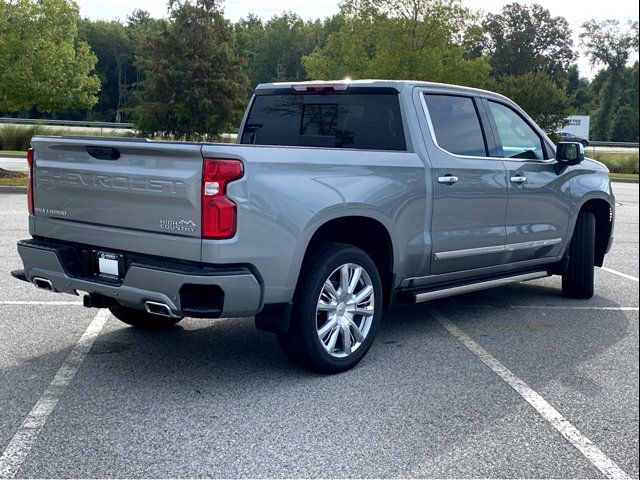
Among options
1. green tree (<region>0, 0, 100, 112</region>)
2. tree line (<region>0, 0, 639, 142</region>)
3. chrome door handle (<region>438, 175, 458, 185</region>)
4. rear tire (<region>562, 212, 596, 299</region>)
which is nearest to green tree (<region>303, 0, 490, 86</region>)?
tree line (<region>0, 0, 639, 142</region>)

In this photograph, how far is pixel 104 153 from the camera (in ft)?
16.0

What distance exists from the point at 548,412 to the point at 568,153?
3.25m

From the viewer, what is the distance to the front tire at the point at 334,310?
4.95 m

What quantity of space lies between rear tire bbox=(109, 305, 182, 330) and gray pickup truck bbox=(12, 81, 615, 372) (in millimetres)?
15

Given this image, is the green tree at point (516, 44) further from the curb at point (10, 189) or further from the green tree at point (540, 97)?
the curb at point (10, 189)

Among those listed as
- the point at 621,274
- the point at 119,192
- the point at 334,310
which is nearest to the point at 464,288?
the point at 334,310

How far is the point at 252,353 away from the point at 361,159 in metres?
1.54

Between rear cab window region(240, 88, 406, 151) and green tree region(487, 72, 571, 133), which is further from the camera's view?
green tree region(487, 72, 571, 133)

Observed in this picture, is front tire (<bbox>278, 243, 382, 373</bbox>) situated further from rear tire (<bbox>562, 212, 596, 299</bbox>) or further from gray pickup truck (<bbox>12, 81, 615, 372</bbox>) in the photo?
rear tire (<bbox>562, 212, 596, 299</bbox>)

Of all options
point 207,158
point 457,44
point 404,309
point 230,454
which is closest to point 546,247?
point 404,309

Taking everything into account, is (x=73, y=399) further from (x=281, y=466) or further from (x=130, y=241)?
(x=281, y=466)

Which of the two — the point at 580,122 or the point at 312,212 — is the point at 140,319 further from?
the point at 580,122

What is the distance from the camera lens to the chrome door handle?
5854 millimetres

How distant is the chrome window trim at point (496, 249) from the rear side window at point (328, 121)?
86 cm
